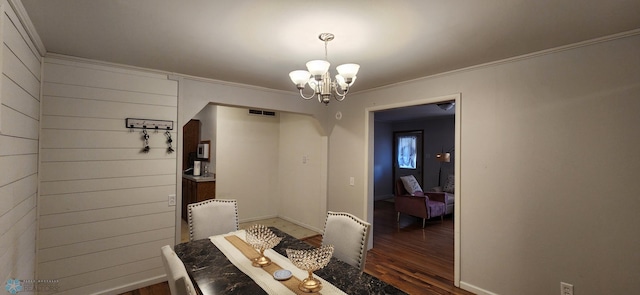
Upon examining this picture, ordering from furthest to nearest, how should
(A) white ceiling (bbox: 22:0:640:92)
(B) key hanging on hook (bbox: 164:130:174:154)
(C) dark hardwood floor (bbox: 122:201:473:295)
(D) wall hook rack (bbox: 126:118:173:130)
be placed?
(B) key hanging on hook (bbox: 164:130:174:154), (C) dark hardwood floor (bbox: 122:201:473:295), (D) wall hook rack (bbox: 126:118:173:130), (A) white ceiling (bbox: 22:0:640:92)

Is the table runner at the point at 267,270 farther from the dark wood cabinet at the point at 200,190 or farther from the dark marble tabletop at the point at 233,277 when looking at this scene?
the dark wood cabinet at the point at 200,190

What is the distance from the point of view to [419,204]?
207 inches

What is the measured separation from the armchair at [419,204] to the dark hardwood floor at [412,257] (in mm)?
235

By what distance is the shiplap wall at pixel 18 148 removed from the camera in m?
1.52

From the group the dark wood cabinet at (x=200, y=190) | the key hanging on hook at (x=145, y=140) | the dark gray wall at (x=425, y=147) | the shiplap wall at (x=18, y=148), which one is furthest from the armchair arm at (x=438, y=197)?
the shiplap wall at (x=18, y=148)

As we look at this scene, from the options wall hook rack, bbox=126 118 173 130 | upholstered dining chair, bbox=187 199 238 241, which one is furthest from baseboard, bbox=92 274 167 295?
wall hook rack, bbox=126 118 173 130

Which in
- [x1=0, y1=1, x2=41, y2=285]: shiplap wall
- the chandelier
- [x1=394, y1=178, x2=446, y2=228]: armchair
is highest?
the chandelier

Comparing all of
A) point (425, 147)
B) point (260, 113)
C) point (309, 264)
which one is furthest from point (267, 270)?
point (425, 147)

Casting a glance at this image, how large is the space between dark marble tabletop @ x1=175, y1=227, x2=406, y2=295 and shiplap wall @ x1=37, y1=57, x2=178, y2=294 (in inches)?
46.3

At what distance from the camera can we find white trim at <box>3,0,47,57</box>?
5.04 ft

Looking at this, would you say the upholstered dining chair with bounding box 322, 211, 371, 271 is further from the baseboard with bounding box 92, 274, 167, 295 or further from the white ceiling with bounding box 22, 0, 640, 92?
the baseboard with bounding box 92, 274, 167, 295

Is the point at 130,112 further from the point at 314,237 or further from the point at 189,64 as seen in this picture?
the point at 314,237

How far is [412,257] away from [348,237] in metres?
2.09

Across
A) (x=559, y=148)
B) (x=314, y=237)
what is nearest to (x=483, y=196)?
(x=559, y=148)
